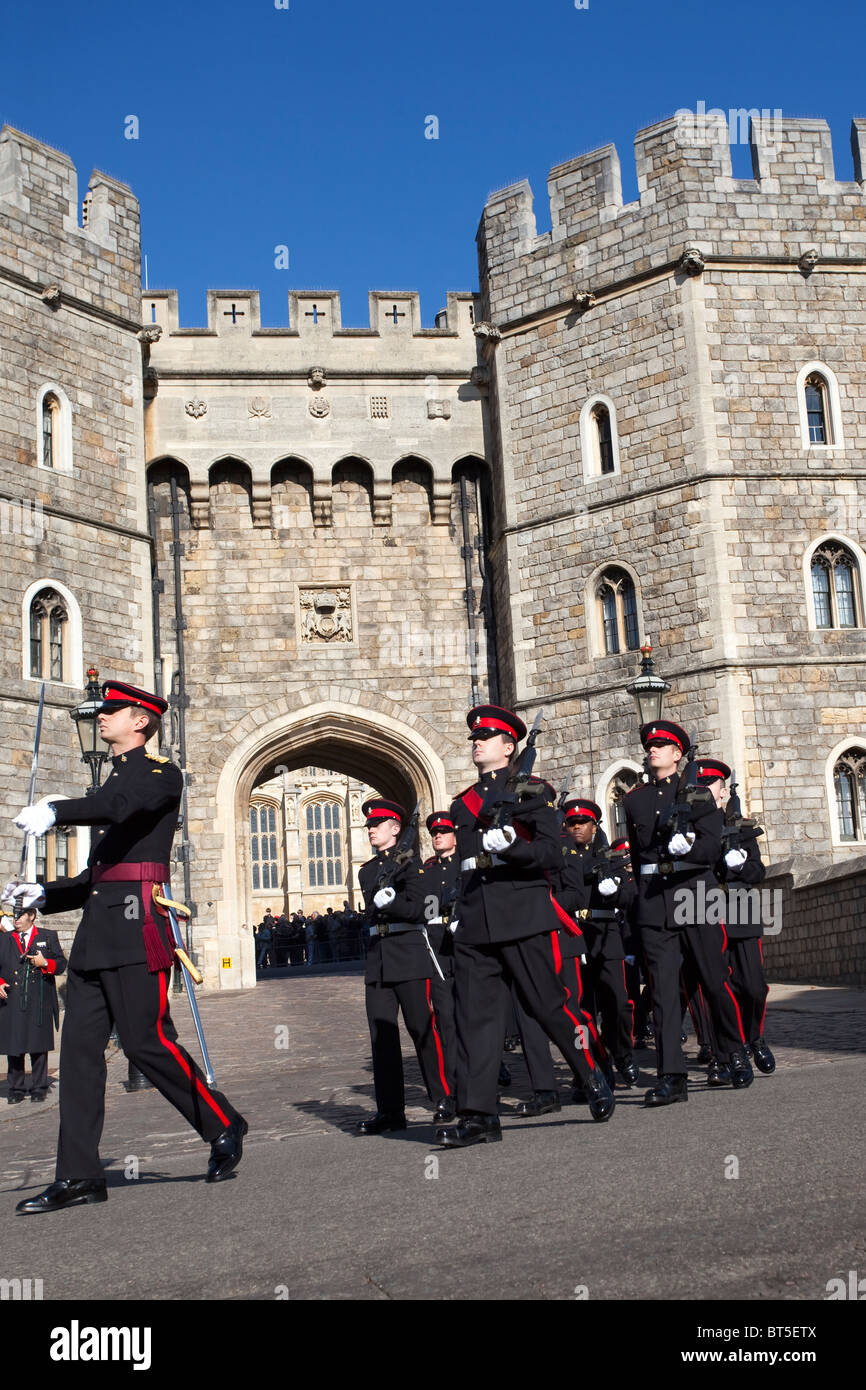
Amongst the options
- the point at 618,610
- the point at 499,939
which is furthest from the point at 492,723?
the point at 618,610

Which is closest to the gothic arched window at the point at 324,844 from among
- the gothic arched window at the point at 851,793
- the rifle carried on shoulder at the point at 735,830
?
the gothic arched window at the point at 851,793

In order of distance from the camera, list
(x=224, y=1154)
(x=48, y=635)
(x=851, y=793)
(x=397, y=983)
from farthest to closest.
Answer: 1. (x=48, y=635)
2. (x=851, y=793)
3. (x=397, y=983)
4. (x=224, y=1154)

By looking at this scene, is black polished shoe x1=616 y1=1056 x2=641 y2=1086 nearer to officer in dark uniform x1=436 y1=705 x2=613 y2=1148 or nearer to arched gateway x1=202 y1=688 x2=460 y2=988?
officer in dark uniform x1=436 y1=705 x2=613 y2=1148

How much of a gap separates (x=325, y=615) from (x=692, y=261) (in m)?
7.46

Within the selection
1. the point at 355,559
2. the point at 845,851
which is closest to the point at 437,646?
the point at 355,559

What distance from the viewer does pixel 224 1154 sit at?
5.54m

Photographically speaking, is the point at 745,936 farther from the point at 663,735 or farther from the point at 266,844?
the point at 266,844

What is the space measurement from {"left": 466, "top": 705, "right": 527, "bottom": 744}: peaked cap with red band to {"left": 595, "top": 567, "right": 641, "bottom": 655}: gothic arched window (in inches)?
556

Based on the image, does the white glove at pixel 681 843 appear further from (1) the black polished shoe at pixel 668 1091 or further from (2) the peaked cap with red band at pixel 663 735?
(1) the black polished shoe at pixel 668 1091

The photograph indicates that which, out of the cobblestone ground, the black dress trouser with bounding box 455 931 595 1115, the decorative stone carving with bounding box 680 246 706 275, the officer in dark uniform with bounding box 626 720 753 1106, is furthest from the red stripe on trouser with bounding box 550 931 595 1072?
the decorative stone carving with bounding box 680 246 706 275

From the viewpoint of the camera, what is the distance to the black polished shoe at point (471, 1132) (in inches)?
236

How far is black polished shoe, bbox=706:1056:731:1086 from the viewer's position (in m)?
7.66

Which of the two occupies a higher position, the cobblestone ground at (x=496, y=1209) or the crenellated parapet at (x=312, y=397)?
the crenellated parapet at (x=312, y=397)

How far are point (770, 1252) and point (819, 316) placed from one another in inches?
749
